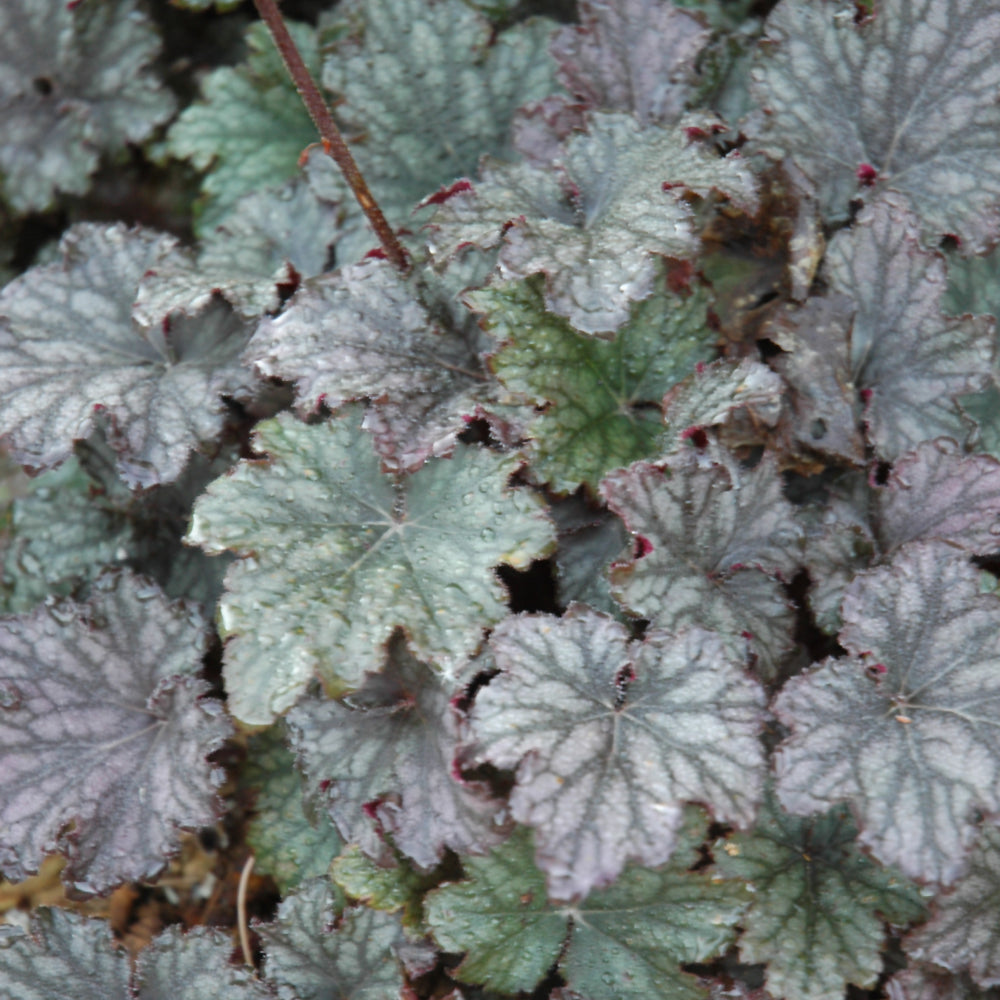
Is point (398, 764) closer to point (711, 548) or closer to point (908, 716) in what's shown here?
point (711, 548)

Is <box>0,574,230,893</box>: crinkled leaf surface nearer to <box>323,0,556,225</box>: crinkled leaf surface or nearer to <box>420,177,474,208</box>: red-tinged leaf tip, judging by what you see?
<box>420,177,474,208</box>: red-tinged leaf tip

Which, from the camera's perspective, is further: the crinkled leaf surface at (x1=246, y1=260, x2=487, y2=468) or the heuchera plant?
the crinkled leaf surface at (x1=246, y1=260, x2=487, y2=468)

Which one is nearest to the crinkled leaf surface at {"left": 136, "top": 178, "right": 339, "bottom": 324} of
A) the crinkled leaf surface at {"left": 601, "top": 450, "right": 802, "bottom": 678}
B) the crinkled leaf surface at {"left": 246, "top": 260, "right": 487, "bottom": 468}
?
the crinkled leaf surface at {"left": 246, "top": 260, "right": 487, "bottom": 468}

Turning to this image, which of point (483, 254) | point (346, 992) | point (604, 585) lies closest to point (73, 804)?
point (346, 992)

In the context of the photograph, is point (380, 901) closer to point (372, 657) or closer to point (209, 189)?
point (372, 657)

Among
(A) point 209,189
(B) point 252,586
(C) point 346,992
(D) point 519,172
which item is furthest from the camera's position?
(A) point 209,189

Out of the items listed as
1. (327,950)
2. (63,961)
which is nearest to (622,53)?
(327,950)

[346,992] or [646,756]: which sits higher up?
[646,756]
